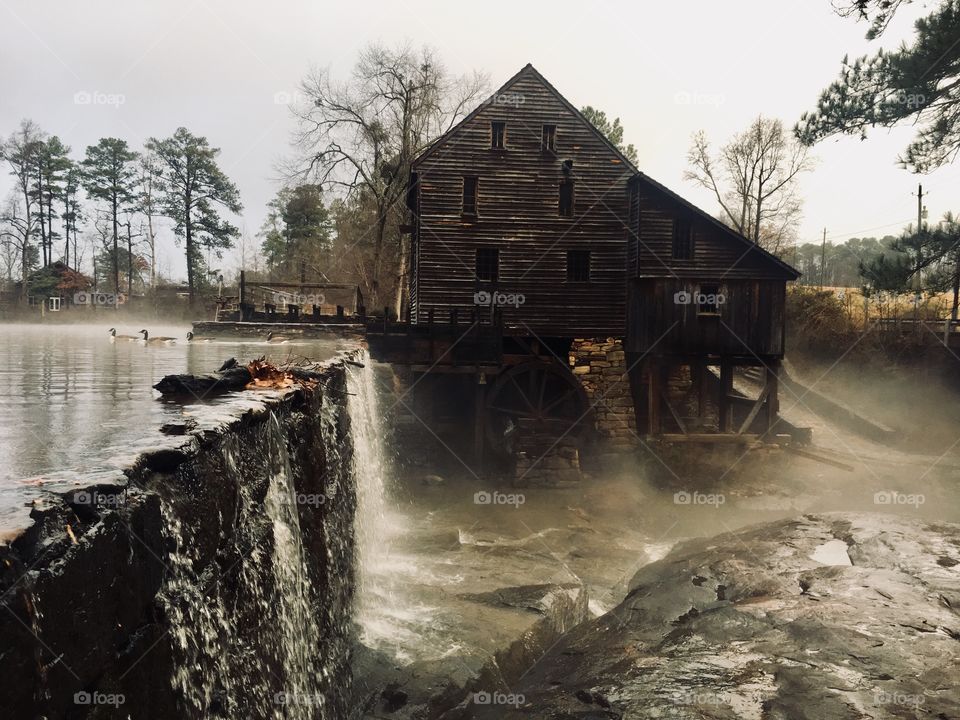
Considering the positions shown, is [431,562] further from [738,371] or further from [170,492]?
[738,371]

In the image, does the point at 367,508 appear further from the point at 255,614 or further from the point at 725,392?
the point at 725,392

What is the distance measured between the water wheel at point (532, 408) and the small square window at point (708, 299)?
4.81 m

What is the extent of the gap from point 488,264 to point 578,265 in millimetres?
3222

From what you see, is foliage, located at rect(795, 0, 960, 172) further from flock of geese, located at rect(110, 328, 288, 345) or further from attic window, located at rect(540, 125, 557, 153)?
flock of geese, located at rect(110, 328, 288, 345)

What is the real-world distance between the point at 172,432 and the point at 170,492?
2.43ft

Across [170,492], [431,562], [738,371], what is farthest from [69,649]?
[738,371]

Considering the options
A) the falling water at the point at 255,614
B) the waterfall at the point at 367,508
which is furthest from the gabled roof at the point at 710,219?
the falling water at the point at 255,614

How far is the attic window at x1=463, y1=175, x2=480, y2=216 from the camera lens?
21.0 m

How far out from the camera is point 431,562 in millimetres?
11695

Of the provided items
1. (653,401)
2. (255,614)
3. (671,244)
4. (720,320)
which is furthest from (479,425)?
(255,614)

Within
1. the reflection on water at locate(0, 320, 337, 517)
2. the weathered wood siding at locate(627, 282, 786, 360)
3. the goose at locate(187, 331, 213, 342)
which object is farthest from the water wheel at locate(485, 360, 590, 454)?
the reflection on water at locate(0, 320, 337, 517)

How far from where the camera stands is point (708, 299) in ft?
64.2

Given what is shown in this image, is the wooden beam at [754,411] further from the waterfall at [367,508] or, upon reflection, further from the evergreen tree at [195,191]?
the evergreen tree at [195,191]

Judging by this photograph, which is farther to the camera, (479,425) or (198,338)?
(479,425)
